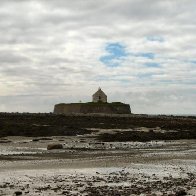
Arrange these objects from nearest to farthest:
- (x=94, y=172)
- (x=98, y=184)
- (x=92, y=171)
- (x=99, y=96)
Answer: (x=98, y=184) → (x=94, y=172) → (x=92, y=171) → (x=99, y=96)

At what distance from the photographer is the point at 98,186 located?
1158 cm

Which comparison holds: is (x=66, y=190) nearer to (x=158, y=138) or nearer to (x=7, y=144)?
(x=7, y=144)

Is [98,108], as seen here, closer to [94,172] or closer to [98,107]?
[98,107]

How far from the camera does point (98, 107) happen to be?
302 ft

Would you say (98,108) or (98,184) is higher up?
(98,108)

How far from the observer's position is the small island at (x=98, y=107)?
92.1m

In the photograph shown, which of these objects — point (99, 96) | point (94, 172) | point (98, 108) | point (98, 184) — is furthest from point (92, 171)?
point (99, 96)

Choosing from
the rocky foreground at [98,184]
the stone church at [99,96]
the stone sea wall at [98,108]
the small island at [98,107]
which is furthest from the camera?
the stone church at [99,96]

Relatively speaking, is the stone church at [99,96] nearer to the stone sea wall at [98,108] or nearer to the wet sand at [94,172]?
the stone sea wall at [98,108]

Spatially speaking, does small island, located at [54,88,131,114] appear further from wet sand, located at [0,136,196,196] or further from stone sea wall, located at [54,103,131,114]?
wet sand, located at [0,136,196,196]

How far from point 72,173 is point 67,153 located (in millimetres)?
6188

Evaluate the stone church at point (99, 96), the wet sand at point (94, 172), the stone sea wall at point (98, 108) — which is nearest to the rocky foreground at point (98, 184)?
the wet sand at point (94, 172)

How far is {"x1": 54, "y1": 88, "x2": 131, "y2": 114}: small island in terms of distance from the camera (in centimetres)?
9206

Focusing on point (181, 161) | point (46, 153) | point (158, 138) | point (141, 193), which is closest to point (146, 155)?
point (181, 161)
